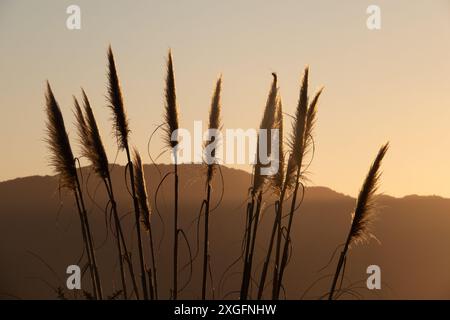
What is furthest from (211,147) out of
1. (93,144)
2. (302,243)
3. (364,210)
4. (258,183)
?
(302,243)

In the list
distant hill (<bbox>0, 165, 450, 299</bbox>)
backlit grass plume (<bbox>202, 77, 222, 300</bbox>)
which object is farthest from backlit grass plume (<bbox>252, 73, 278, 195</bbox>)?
distant hill (<bbox>0, 165, 450, 299</bbox>)

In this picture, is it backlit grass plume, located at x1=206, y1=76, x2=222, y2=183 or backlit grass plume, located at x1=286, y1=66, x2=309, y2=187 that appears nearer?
backlit grass plume, located at x1=286, y1=66, x2=309, y2=187

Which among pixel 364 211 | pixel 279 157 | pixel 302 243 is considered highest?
pixel 279 157

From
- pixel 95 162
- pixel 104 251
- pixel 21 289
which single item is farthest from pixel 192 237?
pixel 95 162

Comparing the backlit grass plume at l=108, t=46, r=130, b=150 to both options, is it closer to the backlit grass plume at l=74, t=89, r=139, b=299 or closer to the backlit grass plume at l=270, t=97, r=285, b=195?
the backlit grass plume at l=74, t=89, r=139, b=299

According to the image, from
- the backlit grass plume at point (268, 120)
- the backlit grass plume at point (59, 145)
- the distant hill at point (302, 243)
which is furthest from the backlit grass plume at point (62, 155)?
the distant hill at point (302, 243)

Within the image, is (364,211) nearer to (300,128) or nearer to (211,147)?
(300,128)

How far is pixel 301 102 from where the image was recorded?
11.3ft

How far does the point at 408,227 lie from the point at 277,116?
37506 mm

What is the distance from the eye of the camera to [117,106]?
3.62 meters

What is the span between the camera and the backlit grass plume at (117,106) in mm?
3561

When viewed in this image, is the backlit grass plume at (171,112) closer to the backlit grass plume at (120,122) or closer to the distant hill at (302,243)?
the backlit grass plume at (120,122)

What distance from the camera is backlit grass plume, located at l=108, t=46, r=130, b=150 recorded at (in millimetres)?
3561
